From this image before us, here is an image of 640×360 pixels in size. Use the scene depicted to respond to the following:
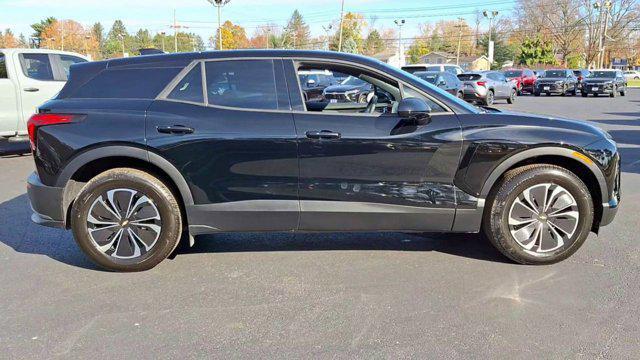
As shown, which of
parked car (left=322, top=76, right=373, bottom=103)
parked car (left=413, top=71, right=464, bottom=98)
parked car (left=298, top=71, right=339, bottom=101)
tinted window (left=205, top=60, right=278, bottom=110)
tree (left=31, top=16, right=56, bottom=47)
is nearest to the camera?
tinted window (left=205, top=60, right=278, bottom=110)

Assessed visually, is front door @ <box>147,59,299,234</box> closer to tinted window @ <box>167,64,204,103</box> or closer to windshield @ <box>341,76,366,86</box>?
tinted window @ <box>167,64,204,103</box>

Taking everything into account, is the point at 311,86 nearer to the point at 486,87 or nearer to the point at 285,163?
the point at 285,163

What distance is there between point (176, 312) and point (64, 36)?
10563cm

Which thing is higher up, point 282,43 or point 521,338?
point 282,43

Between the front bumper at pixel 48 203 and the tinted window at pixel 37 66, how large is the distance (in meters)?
6.32

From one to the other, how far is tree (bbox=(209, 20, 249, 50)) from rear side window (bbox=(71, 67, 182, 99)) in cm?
9067

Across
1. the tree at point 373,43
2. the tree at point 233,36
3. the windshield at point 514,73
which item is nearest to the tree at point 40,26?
the tree at point 233,36

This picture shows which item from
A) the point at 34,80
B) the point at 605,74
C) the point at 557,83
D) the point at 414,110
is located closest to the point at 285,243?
the point at 414,110

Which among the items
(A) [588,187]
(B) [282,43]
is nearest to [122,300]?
(A) [588,187]

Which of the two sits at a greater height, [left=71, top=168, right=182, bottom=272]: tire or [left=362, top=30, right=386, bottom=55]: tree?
[left=362, top=30, right=386, bottom=55]: tree

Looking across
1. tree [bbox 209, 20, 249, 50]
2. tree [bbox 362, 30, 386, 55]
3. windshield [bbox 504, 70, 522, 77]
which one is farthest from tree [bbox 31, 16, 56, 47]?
windshield [bbox 504, 70, 522, 77]

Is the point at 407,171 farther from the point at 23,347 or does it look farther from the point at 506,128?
the point at 23,347

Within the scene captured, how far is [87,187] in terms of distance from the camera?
4.02m

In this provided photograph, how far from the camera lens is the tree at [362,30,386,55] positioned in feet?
381
